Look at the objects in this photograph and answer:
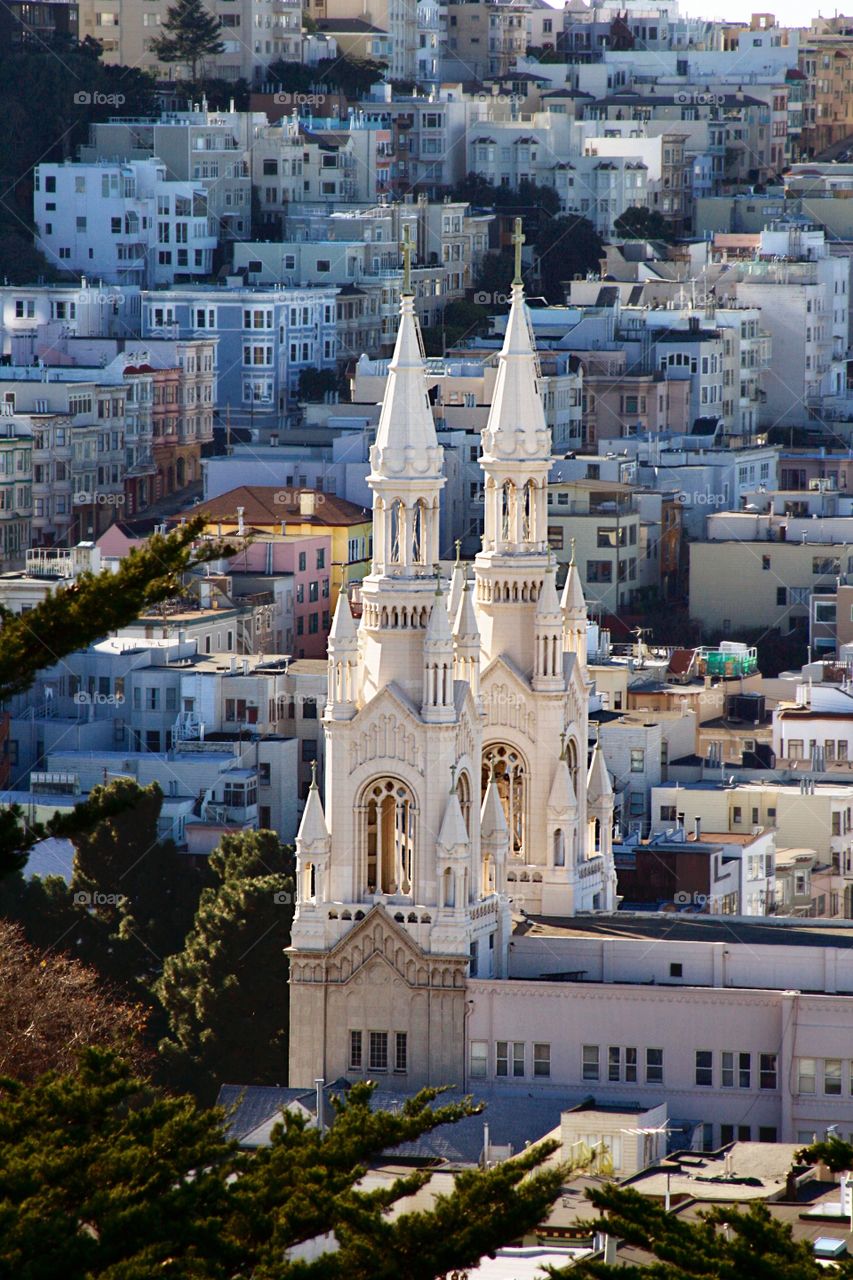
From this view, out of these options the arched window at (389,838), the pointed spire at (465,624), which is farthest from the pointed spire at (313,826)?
the pointed spire at (465,624)

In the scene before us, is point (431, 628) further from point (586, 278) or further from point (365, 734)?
point (586, 278)

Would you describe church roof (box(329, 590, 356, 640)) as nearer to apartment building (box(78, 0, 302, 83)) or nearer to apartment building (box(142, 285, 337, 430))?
apartment building (box(142, 285, 337, 430))

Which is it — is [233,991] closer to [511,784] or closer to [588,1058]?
[511,784]

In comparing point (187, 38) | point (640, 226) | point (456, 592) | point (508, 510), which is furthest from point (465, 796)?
point (187, 38)

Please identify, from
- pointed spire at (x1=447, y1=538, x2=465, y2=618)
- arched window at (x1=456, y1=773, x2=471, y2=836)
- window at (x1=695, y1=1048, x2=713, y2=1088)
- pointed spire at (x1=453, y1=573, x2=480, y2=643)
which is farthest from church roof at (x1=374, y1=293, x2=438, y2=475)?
window at (x1=695, y1=1048, x2=713, y2=1088)

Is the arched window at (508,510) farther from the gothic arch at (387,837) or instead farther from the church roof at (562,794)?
the gothic arch at (387,837)

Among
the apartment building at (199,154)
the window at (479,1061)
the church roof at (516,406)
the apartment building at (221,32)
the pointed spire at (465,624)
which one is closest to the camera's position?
the window at (479,1061)
